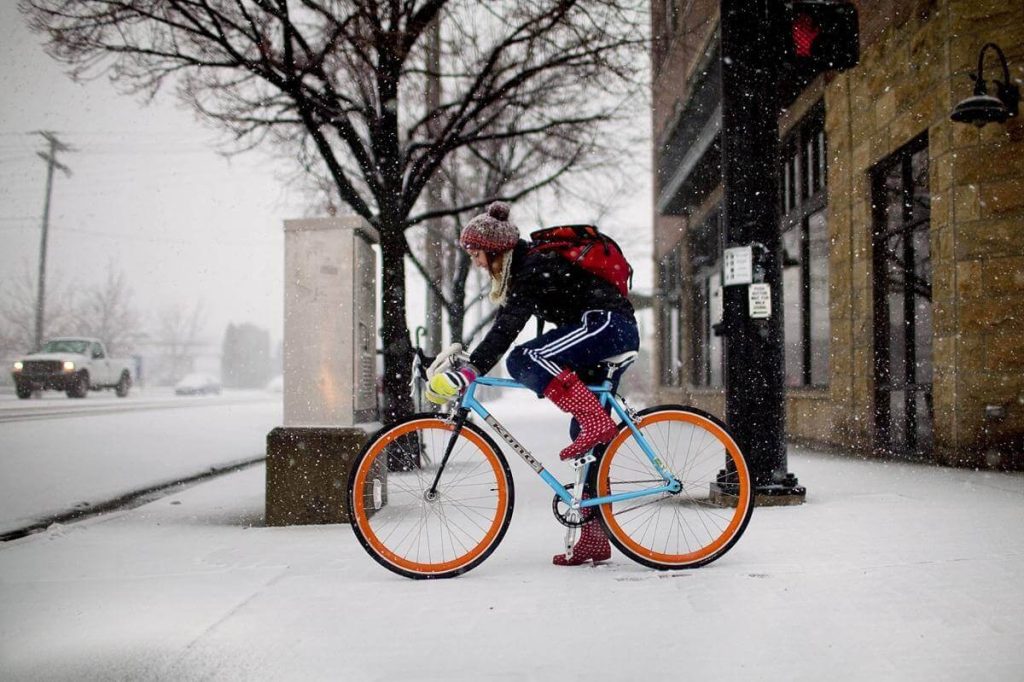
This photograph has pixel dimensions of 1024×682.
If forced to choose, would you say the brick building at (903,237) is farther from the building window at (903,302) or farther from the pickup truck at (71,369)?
the pickup truck at (71,369)

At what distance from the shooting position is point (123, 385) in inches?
1200

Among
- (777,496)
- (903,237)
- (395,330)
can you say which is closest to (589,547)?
(777,496)

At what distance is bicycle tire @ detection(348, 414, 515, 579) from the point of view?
3.53 meters

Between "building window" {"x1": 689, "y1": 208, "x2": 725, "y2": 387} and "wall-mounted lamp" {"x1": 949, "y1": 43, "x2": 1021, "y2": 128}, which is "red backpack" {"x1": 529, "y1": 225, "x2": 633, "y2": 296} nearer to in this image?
"wall-mounted lamp" {"x1": 949, "y1": 43, "x2": 1021, "y2": 128}

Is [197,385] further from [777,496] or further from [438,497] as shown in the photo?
[438,497]

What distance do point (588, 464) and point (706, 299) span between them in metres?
13.3

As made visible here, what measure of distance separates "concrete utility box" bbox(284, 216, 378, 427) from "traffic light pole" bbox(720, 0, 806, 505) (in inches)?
100

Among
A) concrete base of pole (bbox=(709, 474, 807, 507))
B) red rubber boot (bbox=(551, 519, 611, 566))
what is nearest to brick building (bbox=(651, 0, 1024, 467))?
concrete base of pole (bbox=(709, 474, 807, 507))

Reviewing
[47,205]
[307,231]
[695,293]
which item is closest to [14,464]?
[307,231]

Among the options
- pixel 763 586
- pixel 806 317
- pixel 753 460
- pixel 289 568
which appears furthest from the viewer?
pixel 806 317

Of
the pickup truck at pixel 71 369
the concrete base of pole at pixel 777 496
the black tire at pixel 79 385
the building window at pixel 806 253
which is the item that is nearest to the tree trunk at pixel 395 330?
the concrete base of pole at pixel 777 496

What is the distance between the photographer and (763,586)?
127 inches

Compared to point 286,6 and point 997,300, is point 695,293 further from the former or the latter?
point 286,6

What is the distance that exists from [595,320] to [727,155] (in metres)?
2.44
